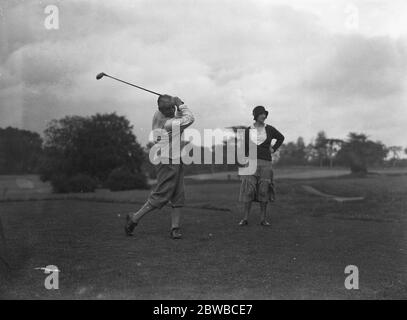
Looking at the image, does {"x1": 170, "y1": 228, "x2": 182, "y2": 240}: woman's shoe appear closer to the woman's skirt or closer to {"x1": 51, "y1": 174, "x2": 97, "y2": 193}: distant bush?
the woman's skirt

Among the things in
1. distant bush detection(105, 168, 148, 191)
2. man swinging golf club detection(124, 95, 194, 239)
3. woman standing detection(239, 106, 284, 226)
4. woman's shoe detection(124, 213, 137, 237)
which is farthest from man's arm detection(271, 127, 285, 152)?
distant bush detection(105, 168, 148, 191)

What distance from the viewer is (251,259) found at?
209 inches

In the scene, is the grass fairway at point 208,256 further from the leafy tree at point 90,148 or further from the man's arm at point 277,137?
the leafy tree at point 90,148

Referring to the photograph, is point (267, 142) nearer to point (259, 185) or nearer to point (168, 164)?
point (259, 185)

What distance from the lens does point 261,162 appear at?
8484 millimetres

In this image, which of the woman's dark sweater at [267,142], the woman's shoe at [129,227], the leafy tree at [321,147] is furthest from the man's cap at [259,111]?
the leafy tree at [321,147]

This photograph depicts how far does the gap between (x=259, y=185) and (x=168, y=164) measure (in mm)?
2232

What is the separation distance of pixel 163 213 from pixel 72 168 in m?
30.3

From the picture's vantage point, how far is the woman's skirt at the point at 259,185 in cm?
845

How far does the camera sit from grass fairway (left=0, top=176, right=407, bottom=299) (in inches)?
158
